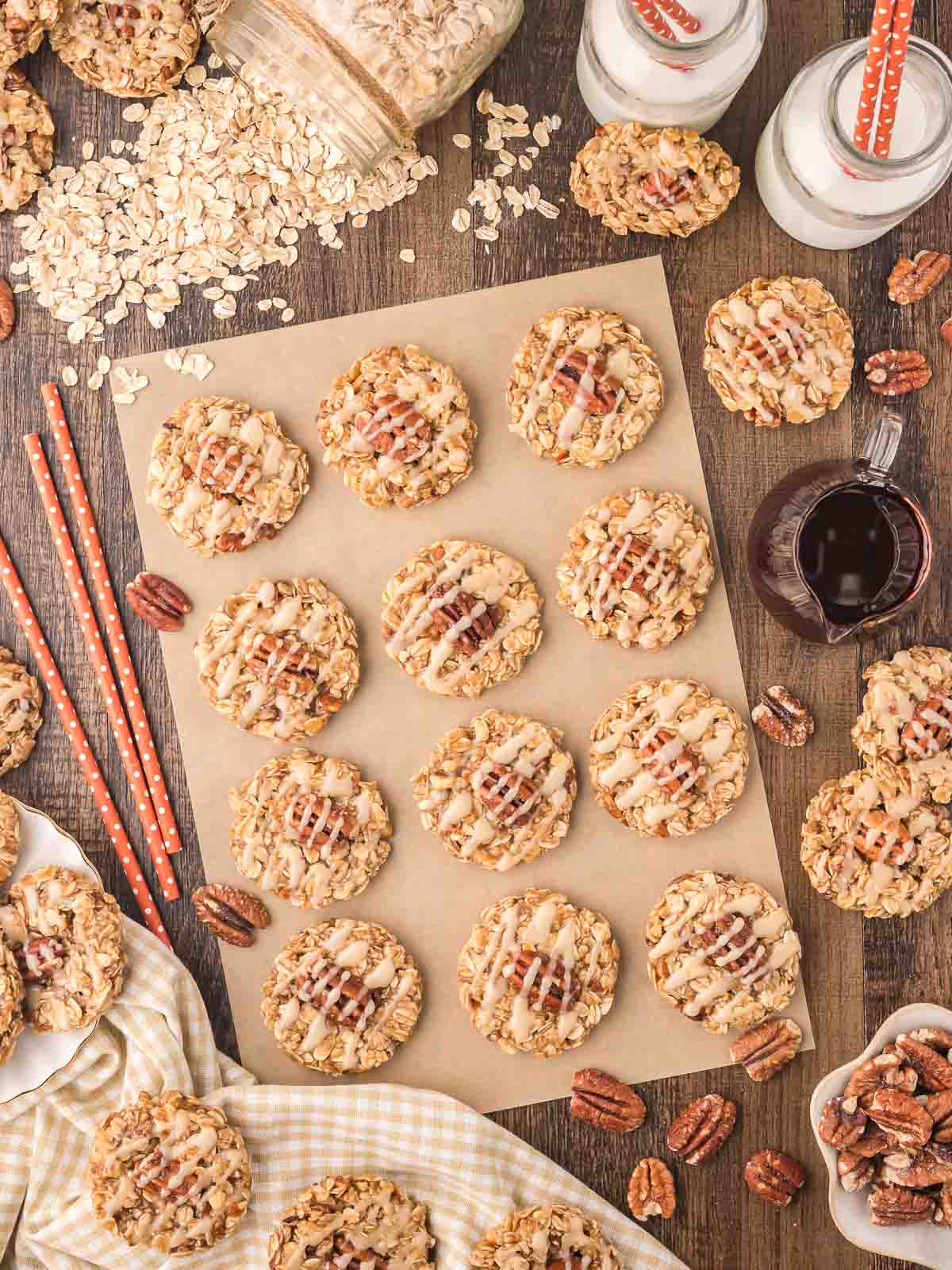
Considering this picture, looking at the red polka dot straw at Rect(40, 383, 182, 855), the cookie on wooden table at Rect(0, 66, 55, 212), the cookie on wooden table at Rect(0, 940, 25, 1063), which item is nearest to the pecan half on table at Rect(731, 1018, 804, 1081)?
the red polka dot straw at Rect(40, 383, 182, 855)

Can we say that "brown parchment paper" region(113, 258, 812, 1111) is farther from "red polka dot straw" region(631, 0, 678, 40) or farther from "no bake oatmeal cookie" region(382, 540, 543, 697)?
"red polka dot straw" region(631, 0, 678, 40)

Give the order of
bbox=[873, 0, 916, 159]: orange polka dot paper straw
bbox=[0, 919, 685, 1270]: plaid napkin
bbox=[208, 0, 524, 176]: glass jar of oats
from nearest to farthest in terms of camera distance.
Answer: bbox=[873, 0, 916, 159]: orange polka dot paper straw → bbox=[208, 0, 524, 176]: glass jar of oats → bbox=[0, 919, 685, 1270]: plaid napkin

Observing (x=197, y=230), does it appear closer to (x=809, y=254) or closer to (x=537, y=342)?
(x=537, y=342)

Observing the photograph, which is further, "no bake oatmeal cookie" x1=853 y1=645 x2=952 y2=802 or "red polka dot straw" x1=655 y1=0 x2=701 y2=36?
"no bake oatmeal cookie" x1=853 y1=645 x2=952 y2=802

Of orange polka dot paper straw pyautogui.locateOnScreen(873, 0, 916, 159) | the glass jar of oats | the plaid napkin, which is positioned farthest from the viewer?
the plaid napkin

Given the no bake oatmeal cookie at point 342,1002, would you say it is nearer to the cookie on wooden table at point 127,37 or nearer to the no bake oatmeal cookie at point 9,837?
the no bake oatmeal cookie at point 9,837

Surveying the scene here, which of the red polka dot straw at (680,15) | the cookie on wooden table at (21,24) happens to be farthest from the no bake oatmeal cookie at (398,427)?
the cookie on wooden table at (21,24)

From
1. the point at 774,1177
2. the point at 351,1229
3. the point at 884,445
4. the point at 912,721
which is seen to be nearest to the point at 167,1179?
the point at 351,1229

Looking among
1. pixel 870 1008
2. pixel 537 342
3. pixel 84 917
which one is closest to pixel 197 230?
pixel 537 342
